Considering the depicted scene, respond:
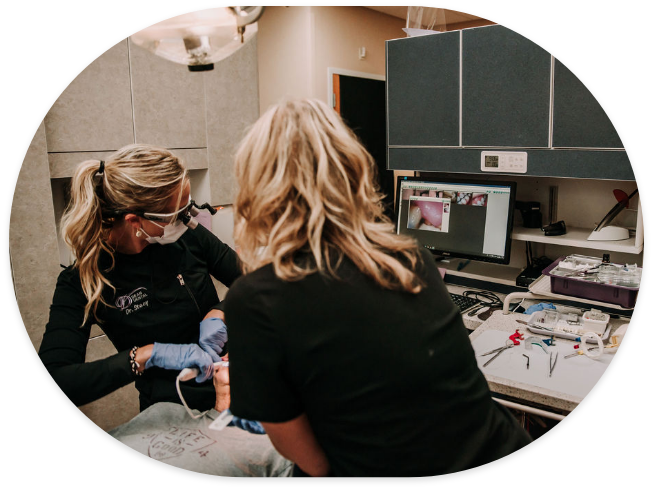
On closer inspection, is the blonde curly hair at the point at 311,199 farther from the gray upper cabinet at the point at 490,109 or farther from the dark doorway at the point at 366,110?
the dark doorway at the point at 366,110

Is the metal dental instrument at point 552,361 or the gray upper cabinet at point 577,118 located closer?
the metal dental instrument at point 552,361

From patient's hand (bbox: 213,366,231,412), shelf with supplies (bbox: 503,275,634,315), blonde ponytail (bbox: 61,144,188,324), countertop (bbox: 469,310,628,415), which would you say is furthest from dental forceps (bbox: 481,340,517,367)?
blonde ponytail (bbox: 61,144,188,324)

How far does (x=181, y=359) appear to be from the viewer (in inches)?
60.5

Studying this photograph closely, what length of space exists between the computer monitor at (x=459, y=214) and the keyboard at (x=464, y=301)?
0.19 meters

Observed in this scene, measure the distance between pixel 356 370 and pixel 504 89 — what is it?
66.4 inches

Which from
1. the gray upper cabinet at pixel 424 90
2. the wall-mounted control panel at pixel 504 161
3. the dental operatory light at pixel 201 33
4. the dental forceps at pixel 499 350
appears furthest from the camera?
the gray upper cabinet at pixel 424 90

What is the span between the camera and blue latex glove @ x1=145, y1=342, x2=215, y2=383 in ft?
5.00

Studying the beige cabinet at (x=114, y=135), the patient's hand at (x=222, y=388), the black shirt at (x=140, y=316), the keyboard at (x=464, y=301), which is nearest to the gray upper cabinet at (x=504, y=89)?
the keyboard at (x=464, y=301)

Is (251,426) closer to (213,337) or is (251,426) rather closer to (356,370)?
(213,337)

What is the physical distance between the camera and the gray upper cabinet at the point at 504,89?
2104 millimetres

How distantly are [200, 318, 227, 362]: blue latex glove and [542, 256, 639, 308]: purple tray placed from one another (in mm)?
1254

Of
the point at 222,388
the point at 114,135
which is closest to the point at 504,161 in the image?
the point at 222,388

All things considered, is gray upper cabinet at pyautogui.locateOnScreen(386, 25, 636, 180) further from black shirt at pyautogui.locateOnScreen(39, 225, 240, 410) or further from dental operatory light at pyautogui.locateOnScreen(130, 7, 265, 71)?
dental operatory light at pyautogui.locateOnScreen(130, 7, 265, 71)

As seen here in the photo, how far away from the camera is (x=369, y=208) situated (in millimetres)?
1021
